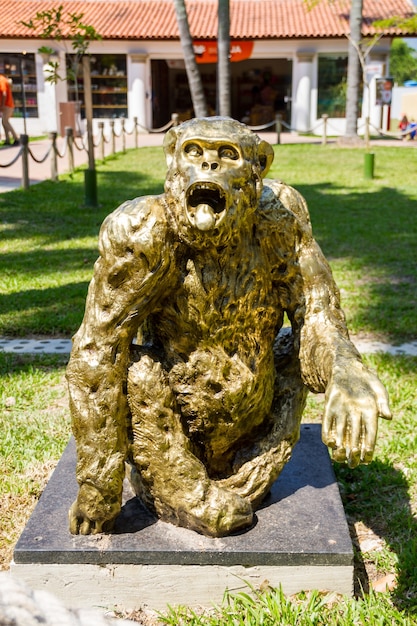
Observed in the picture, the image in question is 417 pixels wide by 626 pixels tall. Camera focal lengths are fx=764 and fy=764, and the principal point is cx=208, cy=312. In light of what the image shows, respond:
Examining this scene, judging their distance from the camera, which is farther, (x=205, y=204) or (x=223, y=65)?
(x=223, y=65)

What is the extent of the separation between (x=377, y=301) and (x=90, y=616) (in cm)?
591

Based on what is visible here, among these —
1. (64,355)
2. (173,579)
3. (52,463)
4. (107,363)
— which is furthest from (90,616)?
(64,355)

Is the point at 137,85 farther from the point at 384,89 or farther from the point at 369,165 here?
the point at 369,165

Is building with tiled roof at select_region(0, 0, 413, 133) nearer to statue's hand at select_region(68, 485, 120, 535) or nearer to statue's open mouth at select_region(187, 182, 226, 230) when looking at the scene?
statue's open mouth at select_region(187, 182, 226, 230)

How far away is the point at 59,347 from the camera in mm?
5566

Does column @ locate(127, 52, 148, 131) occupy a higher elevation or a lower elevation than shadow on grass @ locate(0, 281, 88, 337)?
higher

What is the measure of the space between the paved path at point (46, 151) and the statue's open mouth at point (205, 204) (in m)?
10.2

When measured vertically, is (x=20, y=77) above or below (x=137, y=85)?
above

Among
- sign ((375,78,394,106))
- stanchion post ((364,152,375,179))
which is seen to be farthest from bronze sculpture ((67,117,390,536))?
sign ((375,78,394,106))

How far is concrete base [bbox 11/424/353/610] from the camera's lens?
102 inches

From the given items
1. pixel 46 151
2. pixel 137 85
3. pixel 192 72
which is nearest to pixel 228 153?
pixel 192 72

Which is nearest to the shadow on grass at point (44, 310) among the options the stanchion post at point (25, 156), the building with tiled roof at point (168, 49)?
the stanchion post at point (25, 156)

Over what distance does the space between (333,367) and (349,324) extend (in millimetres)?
3714

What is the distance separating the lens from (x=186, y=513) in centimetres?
264
